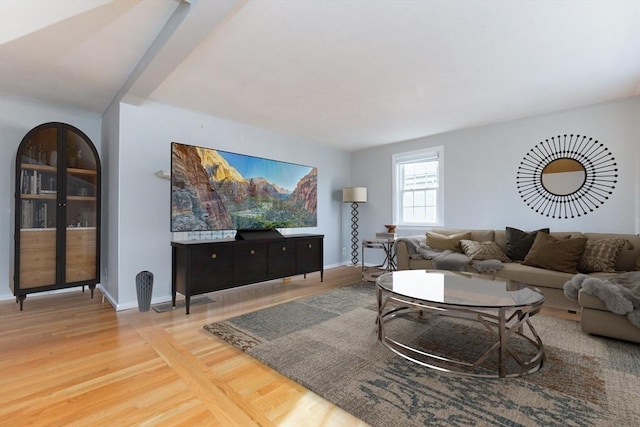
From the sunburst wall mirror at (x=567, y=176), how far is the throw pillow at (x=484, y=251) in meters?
0.84

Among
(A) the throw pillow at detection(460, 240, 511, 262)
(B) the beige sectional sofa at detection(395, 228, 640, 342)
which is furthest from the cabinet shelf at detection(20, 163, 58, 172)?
(A) the throw pillow at detection(460, 240, 511, 262)

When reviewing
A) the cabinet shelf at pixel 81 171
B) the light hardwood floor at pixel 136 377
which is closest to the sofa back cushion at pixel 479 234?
the light hardwood floor at pixel 136 377

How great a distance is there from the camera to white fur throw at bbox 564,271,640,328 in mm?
2199

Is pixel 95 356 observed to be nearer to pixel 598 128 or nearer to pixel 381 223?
pixel 381 223

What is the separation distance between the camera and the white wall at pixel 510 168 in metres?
3.35

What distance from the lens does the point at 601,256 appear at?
9.87ft

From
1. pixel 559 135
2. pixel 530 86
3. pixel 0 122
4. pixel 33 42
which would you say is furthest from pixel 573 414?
pixel 0 122

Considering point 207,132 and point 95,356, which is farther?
point 207,132

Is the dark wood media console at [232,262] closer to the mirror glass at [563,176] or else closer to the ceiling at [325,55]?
the ceiling at [325,55]

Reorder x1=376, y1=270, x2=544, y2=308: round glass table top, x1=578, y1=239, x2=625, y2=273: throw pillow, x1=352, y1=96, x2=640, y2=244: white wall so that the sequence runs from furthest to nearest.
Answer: x1=352, y1=96, x2=640, y2=244: white wall, x1=578, y1=239, x2=625, y2=273: throw pillow, x1=376, y1=270, x2=544, y2=308: round glass table top

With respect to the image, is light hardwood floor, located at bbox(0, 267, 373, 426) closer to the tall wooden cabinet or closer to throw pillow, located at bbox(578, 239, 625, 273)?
the tall wooden cabinet

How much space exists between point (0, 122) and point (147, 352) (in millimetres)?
3230

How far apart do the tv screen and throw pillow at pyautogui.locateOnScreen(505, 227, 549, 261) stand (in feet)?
9.39

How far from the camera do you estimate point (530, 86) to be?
9.81 feet
